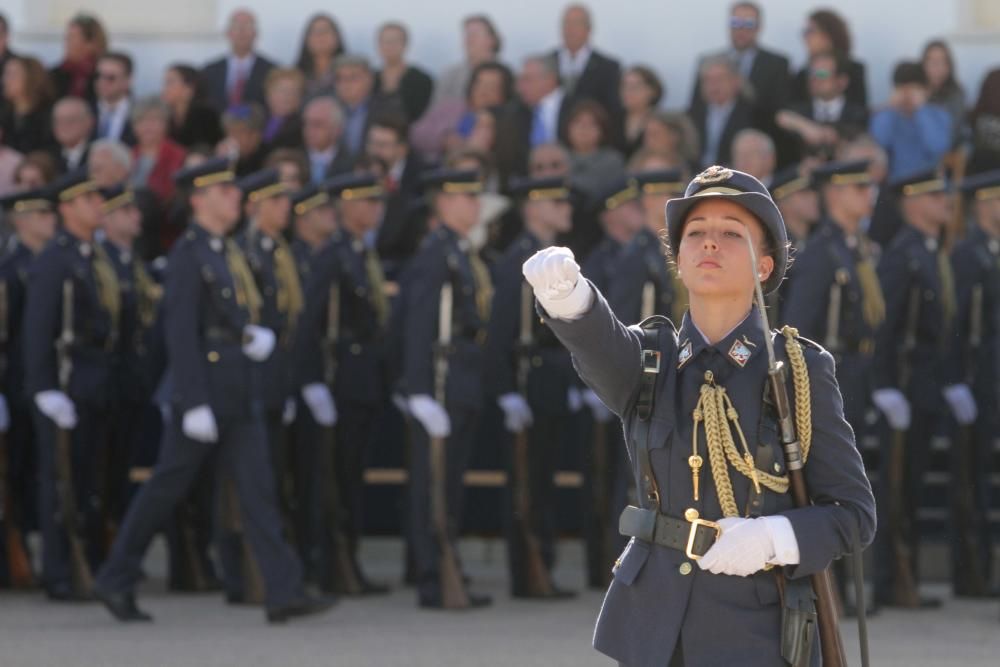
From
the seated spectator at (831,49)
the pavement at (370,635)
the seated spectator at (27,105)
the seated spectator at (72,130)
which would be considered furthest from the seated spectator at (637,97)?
the seated spectator at (27,105)

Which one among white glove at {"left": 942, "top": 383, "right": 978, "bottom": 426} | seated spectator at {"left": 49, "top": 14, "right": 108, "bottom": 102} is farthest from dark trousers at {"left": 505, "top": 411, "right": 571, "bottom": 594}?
seated spectator at {"left": 49, "top": 14, "right": 108, "bottom": 102}

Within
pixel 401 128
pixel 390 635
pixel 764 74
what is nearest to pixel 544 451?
pixel 390 635

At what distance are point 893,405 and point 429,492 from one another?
2046 mm

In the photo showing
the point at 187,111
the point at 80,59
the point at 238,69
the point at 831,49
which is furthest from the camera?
the point at 238,69

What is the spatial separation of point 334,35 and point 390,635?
4849 mm

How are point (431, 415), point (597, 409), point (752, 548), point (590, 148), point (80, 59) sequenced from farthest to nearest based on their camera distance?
point (80, 59), point (590, 148), point (597, 409), point (431, 415), point (752, 548)

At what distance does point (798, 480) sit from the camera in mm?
3492

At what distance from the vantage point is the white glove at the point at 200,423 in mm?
7414

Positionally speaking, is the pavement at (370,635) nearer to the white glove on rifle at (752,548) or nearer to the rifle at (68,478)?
the rifle at (68,478)

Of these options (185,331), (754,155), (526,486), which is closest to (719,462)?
(185,331)

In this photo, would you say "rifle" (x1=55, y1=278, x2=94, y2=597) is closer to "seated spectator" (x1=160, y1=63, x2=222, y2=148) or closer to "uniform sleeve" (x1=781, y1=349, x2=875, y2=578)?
"seated spectator" (x1=160, y1=63, x2=222, y2=148)

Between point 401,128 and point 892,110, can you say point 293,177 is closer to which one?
point 401,128

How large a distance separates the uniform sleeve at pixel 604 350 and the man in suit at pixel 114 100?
7.97 m

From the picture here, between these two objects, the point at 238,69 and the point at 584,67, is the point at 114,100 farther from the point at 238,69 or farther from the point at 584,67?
the point at 584,67
